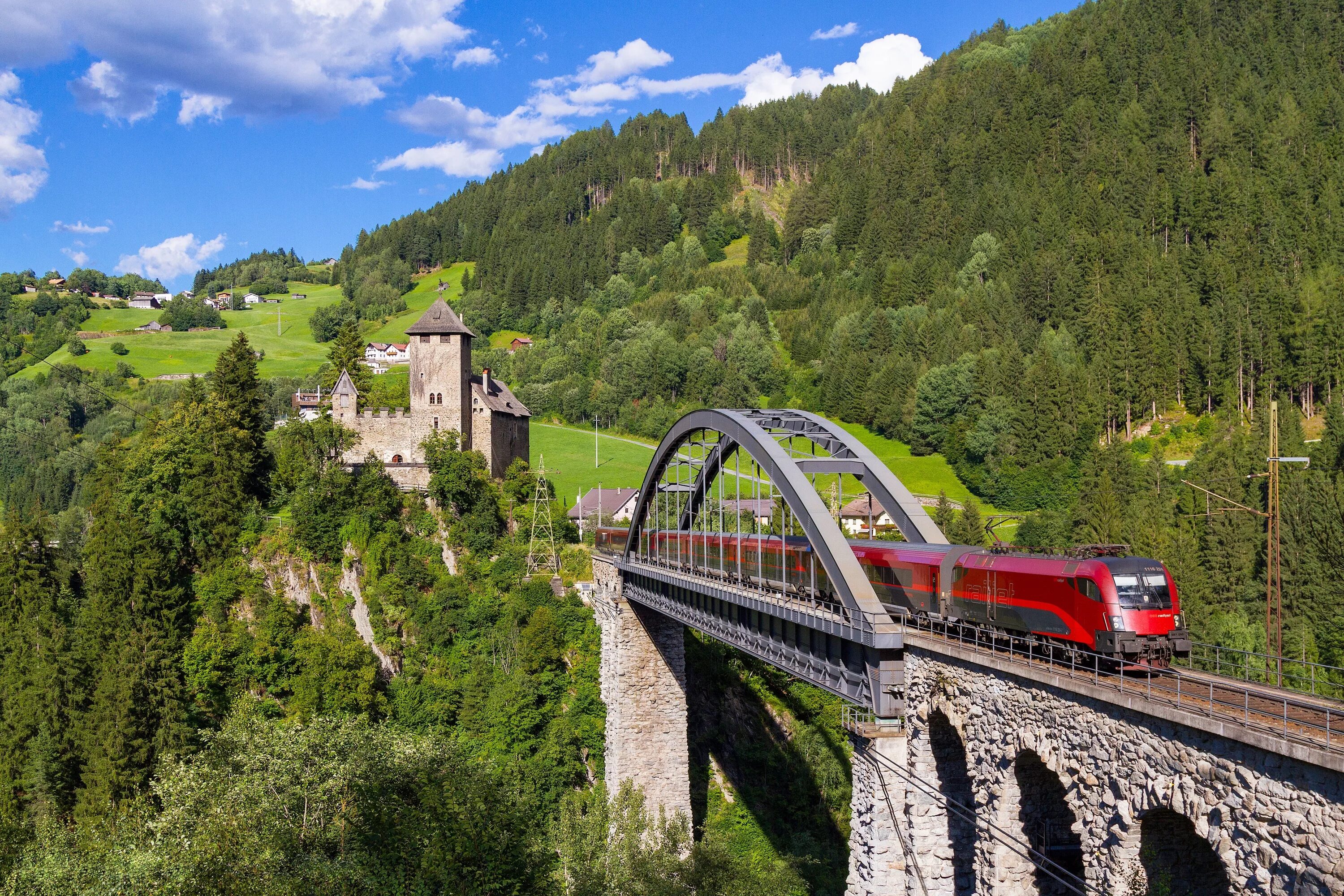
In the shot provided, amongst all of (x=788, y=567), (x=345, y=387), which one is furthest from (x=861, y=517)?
(x=788, y=567)

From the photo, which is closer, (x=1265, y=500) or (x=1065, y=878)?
(x=1065, y=878)

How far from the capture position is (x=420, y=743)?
103 feet

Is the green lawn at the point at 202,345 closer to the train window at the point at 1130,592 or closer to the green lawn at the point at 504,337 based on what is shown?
the green lawn at the point at 504,337

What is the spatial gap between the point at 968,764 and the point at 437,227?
566 feet

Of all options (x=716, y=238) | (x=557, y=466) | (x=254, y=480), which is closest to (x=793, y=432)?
(x=254, y=480)

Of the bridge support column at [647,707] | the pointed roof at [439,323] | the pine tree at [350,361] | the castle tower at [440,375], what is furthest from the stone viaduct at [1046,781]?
the pine tree at [350,361]

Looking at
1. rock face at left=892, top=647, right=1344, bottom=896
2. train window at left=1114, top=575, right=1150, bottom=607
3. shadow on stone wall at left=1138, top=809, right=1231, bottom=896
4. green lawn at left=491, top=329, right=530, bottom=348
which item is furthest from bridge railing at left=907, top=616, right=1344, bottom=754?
green lawn at left=491, top=329, right=530, bottom=348

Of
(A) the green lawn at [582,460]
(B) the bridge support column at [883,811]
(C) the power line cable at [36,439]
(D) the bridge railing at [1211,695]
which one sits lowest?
(B) the bridge support column at [883,811]

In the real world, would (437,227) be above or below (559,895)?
above

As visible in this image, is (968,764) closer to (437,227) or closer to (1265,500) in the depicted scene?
(1265,500)

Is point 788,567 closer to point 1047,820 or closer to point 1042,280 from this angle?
point 1047,820

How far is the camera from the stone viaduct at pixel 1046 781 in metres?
10.2

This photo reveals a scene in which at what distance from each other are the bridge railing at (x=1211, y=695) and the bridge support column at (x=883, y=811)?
2531 mm

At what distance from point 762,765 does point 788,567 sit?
70.9 feet
